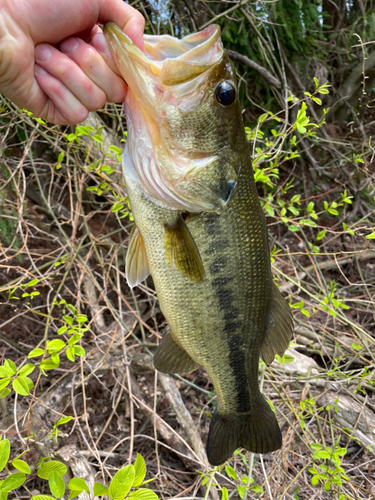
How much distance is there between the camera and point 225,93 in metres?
1.25

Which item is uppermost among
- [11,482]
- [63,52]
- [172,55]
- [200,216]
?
[63,52]

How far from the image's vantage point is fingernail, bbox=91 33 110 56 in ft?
4.35

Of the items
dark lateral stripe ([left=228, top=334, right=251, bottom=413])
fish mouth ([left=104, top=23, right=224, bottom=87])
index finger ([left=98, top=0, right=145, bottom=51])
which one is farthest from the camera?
dark lateral stripe ([left=228, top=334, right=251, bottom=413])

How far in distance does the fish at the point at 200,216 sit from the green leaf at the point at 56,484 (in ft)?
1.85

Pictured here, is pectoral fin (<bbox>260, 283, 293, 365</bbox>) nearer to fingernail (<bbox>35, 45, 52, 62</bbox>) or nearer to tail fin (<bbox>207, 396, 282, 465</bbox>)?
tail fin (<bbox>207, 396, 282, 465</bbox>)

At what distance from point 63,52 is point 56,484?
5.02 feet

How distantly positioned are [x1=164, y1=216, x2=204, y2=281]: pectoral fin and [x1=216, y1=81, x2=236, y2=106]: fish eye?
17.6 inches

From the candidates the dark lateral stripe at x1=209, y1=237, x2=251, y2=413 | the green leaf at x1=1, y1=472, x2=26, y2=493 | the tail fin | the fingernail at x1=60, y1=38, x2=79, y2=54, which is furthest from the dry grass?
the green leaf at x1=1, y1=472, x2=26, y2=493

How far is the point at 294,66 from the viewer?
4.16 metres

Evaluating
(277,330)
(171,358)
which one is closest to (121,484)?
(171,358)

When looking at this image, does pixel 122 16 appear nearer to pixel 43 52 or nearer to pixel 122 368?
pixel 43 52

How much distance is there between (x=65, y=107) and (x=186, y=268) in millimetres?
815

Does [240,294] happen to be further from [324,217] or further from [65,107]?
[324,217]

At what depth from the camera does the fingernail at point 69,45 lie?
131 centimetres
